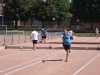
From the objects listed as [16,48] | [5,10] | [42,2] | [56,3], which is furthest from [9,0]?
[16,48]

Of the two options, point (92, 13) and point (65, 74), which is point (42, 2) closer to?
point (92, 13)

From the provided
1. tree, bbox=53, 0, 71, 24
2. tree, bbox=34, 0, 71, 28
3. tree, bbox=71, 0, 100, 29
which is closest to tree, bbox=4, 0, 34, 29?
tree, bbox=34, 0, 71, 28

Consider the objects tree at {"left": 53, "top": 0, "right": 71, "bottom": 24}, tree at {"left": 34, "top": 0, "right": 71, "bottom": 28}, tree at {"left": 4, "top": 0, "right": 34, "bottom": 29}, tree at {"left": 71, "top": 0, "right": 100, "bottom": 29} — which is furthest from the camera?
tree at {"left": 53, "top": 0, "right": 71, "bottom": 24}

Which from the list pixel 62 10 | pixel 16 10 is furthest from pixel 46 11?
pixel 16 10

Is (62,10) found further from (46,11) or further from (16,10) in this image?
(16,10)

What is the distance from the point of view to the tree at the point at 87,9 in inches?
2894

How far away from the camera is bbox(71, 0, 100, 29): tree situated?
241ft

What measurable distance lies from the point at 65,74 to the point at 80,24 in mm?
79195

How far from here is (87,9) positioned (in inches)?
2908

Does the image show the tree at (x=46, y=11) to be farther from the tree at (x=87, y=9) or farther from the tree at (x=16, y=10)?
the tree at (x=87, y=9)

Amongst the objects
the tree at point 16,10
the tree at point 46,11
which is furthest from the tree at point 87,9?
the tree at point 16,10

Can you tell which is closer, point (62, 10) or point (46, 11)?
point (46, 11)

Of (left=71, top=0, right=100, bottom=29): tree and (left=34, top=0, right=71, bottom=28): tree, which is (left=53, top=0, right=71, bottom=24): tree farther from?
(left=71, top=0, right=100, bottom=29): tree

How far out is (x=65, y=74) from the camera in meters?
11.9
